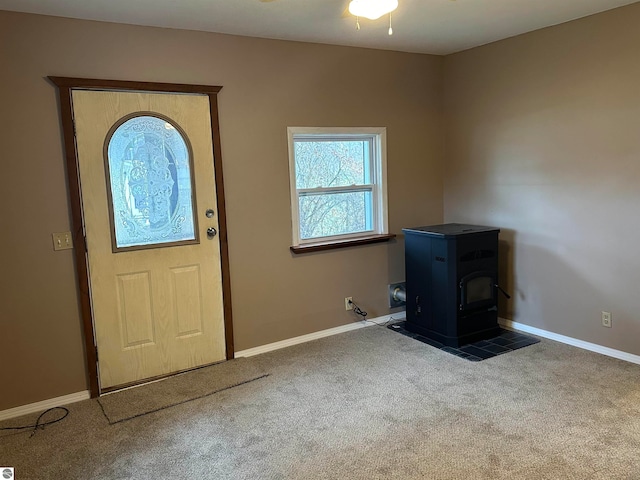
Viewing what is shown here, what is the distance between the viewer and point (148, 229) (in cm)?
323

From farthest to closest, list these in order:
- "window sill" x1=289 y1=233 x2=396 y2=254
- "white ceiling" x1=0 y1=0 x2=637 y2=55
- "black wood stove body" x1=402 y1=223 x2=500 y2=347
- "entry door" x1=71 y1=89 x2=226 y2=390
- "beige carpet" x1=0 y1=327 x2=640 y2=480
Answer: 1. "window sill" x1=289 y1=233 x2=396 y2=254
2. "black wood stove body" x1=402 y1=223 x2=500 y2=347
3. "entry door" x1=71 y1=89 x2=226 y2=390
4. "white ceiling" x1=0 y1=0 x2=637 y2=55
5. "beige carpet" x1=0 y1=327 x2=640 y2=480

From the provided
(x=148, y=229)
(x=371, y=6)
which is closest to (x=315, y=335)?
(x=148, y=229)

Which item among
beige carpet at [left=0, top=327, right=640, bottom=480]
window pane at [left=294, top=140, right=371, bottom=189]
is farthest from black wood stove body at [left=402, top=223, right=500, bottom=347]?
window pane at [left=294, top=140, right=371, bottom=189]

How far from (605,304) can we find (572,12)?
2.01 meters

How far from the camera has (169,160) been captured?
3236 mm

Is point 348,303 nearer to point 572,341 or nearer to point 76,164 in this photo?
point 572,341

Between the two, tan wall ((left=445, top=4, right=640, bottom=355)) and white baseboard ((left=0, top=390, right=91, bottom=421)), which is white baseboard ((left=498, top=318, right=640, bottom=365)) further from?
white baseboard ((left=0, top=390, right=91, bottom=421))

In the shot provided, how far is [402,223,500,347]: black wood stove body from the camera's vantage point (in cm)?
366

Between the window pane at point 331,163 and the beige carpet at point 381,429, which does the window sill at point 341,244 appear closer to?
the window pane at point 331,163

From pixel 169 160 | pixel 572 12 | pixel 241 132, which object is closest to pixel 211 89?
pixel 241 132

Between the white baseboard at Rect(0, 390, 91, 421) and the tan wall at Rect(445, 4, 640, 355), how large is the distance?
132 inches

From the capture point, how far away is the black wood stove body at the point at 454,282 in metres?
3.66

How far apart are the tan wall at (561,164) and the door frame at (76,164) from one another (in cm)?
226

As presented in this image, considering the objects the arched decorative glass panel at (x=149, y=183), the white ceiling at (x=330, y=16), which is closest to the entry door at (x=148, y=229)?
the arched decorative glass panel at (x=149, y=183)
